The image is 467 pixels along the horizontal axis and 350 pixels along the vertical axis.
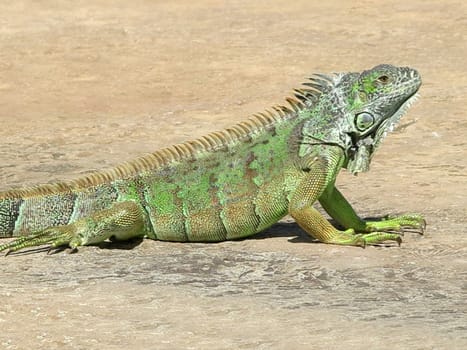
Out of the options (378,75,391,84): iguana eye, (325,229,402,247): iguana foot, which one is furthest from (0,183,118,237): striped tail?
(378,75,391,84): iguana eye

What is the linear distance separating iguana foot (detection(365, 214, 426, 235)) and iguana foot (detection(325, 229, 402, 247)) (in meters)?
0.42

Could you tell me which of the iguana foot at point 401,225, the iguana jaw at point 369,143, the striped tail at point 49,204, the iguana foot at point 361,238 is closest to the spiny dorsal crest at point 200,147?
the striped tail at point 49,204

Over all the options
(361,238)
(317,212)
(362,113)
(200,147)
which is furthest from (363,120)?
(200,147)

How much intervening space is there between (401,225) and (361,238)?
734 mm

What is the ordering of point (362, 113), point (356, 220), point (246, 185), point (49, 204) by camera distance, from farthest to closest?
point (356, 220) < point (49, 204) < point (246, 185) < point (362, 113)

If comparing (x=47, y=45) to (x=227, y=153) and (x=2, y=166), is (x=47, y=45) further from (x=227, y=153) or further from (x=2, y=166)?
(x=227, y=153)

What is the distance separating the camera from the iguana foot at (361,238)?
10.9m

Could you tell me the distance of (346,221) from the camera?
37.2 feet

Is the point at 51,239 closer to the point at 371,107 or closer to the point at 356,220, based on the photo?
the point at 356,220

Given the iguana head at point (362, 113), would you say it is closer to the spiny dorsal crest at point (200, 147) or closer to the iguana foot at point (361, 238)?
the spiny dorsal crest at point (200, 147)

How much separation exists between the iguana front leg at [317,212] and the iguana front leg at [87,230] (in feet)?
4.93

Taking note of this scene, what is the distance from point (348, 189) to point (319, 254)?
118 inches

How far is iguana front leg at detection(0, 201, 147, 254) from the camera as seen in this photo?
11.0 metres

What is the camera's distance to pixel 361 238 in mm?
10859
